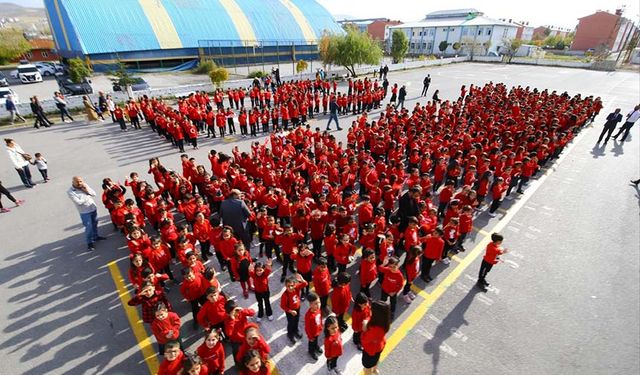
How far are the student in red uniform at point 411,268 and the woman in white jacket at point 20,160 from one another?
12150mm

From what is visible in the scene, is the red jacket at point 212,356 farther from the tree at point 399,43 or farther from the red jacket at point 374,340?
the tree at point 399,43

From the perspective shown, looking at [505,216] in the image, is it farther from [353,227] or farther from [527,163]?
[353,227]

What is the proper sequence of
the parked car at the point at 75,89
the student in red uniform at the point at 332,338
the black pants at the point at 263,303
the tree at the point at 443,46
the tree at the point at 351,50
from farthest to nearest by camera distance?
1. the tree at the point at 443,46
2. the tree at the point at 351,50
3. the parked car at the point at 75,89
4. the black pants at the point at 263,303
5. the student in red uniform at the point at 332,338

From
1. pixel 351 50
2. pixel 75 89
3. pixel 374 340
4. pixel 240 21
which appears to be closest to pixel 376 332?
pixel 374 340

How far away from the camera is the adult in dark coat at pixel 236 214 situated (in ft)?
21.5

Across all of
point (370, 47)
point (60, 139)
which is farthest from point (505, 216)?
point (370, 47)

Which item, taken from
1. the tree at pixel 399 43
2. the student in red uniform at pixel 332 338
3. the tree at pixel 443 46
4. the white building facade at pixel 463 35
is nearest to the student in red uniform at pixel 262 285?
the student in red uniform at pixel 332 338

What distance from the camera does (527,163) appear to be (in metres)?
9.48

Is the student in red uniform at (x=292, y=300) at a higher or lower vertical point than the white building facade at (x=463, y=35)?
lower

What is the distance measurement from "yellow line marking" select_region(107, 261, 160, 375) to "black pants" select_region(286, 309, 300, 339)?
82.3 inches

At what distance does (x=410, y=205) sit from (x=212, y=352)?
5.02 metres

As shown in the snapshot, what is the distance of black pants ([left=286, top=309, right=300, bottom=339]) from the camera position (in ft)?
16.4

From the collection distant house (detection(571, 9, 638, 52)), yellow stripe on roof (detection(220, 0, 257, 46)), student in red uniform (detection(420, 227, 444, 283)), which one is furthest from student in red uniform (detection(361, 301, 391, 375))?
distant house (detection(571, 9, 638, 52))

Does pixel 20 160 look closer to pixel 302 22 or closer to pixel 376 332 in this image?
pixel 376 332
